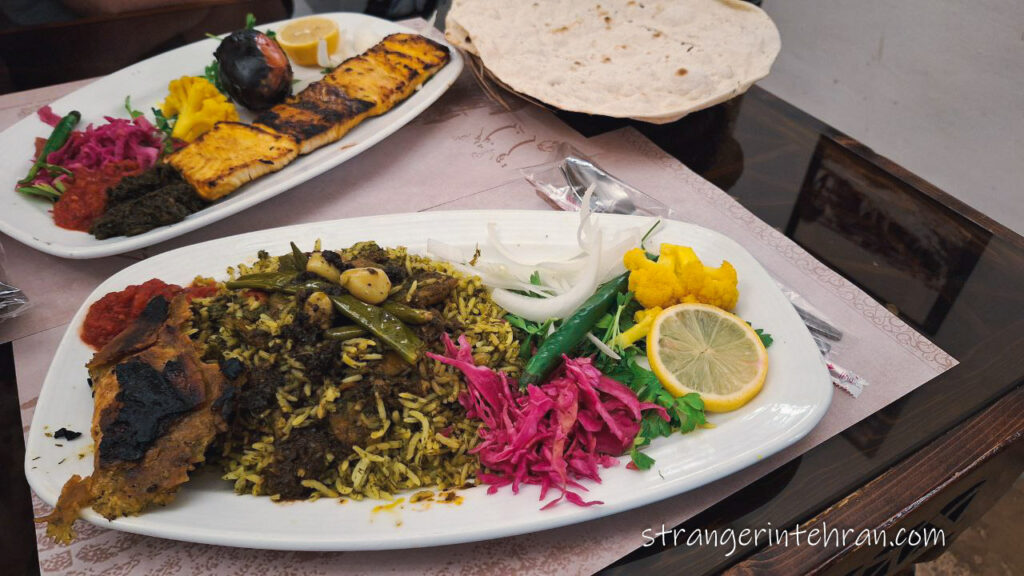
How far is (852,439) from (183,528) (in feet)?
6.01

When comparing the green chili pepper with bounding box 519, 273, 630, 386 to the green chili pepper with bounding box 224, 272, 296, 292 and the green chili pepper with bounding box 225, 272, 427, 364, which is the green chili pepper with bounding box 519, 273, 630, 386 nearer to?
the green chili pepper with bounding box 225, 272, 427, 364

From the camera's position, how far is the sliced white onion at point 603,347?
1965 millimetres

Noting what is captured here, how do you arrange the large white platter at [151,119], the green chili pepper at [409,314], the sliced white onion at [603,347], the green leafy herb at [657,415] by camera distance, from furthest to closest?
the large white platter at [151,119] → the sliced white onion at [603,347] → the green chili pepper at [409,314] → the green leafy herb at [657,415]

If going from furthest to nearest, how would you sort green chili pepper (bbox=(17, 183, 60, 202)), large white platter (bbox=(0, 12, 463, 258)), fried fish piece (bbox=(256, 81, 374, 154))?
1. fried fish piece (bbox=(256, 81, 374, 154))
2. green chili pepper (bbox=(17, 183, 60, 202))
3. large white platter (bbox=(0, 12, 463, 258))

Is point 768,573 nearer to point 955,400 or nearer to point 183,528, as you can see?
point 955,400

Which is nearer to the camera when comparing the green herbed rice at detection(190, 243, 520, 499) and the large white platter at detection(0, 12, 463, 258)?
the green herbed rice at detection(190, 243, 520, 499)

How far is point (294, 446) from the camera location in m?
1.68

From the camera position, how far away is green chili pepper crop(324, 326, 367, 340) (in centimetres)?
180

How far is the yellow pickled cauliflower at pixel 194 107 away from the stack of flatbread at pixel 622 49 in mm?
1188

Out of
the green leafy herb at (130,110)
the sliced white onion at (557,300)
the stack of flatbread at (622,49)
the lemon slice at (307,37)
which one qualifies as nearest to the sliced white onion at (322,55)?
the lemon slice at (307,37)

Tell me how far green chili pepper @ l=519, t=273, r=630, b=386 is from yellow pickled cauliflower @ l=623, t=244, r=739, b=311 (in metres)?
0.11

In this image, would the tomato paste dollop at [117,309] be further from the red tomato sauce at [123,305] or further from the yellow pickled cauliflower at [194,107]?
the yellow pickled cauliflower at [194,107]

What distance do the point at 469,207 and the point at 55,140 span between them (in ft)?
5.83

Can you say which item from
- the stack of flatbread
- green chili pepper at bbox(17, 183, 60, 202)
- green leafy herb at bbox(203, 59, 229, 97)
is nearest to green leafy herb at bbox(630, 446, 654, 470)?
the stack of flatbread
